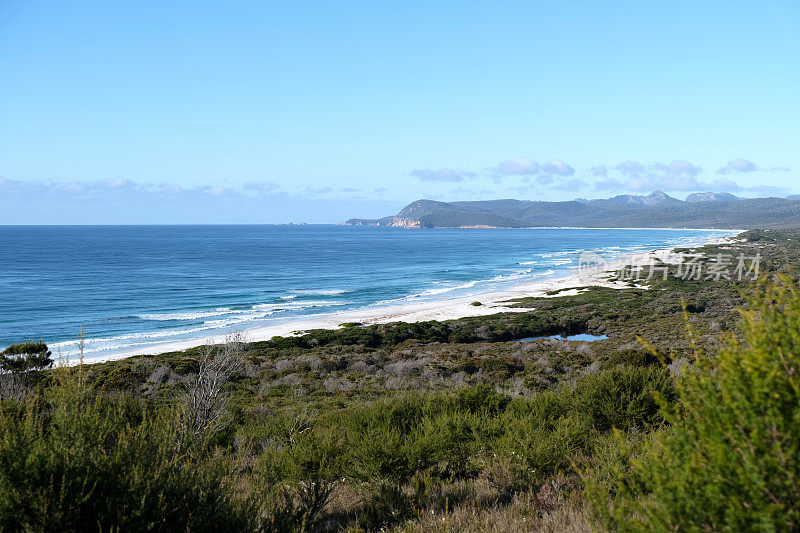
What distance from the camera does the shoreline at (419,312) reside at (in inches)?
1177

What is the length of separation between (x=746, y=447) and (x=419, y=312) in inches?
1546

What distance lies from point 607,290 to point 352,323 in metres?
28.4

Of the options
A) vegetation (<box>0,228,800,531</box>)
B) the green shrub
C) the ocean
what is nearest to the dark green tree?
the ocean

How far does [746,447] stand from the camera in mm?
2314

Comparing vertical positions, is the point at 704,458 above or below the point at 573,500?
above

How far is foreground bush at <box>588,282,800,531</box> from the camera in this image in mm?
2195

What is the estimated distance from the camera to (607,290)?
1951 inches

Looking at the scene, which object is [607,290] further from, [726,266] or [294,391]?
[294,391]

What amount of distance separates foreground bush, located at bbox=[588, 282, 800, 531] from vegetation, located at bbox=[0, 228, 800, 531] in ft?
0.03

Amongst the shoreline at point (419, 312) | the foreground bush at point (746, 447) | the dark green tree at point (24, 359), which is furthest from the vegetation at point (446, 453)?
the shoreline at point (419, 312)

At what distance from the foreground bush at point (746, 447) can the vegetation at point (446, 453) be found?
10 millimetres

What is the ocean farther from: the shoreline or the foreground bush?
the foreground bush

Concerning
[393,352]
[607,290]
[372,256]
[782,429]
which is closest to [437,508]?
[782,429]

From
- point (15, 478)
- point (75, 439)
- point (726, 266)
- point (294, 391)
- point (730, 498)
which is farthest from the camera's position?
point (726, 266)
